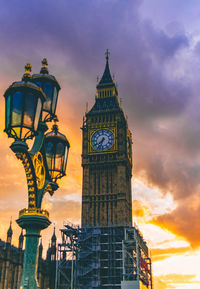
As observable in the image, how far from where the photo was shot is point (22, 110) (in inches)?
358

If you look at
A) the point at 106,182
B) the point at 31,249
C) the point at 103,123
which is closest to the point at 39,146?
the point at 31,249

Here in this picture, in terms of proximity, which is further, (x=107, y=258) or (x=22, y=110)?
(x=107, y=258)

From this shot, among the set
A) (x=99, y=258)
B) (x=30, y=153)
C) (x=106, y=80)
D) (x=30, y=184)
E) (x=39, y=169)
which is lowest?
(x=30, y=184)

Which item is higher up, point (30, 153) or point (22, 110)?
point (22, 110)

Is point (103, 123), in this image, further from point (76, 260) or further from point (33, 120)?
point (33, 120)

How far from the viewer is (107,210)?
255 ft

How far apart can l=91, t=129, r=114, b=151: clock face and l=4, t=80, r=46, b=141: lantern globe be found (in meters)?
73.5

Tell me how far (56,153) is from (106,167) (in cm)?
7076

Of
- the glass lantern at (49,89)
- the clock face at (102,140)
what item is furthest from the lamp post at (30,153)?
the clock face at (102,140)

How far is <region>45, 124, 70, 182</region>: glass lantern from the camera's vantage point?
36.2ft

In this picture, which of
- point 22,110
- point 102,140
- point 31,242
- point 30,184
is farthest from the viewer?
point 102,140

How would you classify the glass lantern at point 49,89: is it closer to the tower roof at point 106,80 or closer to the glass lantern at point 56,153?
the glass lantern at point 56,153

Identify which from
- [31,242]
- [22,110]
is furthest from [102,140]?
[22,110]

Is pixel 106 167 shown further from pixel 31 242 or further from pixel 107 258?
pixel 31 242
